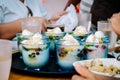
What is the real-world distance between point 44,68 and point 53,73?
0.09 meters

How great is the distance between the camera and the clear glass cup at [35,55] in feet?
4.06

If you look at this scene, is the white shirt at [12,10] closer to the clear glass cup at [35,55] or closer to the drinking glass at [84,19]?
the drinking glass at [84,19]

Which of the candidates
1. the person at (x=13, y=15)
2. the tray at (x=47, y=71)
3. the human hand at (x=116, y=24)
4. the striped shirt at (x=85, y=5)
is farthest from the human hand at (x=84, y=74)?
the striped shirt at (x=85, y=5)

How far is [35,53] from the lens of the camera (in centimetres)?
124

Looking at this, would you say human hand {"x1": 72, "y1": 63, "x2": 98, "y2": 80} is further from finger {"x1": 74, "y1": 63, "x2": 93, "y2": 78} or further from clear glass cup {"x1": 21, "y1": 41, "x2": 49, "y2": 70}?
clear glass cup {"x1": 21, "y1": 41, "x2": 49, "y2": 70}

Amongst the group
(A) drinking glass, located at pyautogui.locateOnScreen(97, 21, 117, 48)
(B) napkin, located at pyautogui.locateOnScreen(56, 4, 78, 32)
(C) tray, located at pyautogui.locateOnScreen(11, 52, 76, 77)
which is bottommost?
(C) tray, located at pyautogui.locateOnScreen(11, 52, 76, 77)

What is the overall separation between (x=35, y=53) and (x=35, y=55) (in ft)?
0.03

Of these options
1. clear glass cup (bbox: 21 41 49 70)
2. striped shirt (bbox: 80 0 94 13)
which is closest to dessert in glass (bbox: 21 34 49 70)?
clear glass cup (bbox: 21 41 49 70)

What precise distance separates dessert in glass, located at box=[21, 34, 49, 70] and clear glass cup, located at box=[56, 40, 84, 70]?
0.07 m

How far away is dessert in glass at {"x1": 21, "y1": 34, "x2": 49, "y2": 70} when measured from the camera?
1.24 m

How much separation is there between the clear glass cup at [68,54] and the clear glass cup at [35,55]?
0.07 meters

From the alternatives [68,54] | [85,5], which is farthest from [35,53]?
[85,5]

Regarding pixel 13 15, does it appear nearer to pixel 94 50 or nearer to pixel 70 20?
pixel 70 20

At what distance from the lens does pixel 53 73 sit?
1198 mm
